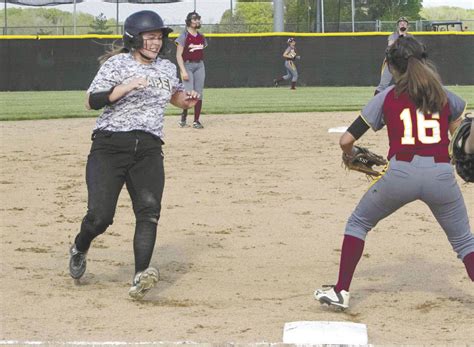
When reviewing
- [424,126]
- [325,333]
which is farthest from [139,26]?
[325,333]

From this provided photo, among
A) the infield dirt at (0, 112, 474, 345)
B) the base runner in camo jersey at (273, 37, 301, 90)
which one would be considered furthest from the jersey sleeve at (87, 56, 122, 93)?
the base runner in camo jersey at (273, 37, 301, 90)

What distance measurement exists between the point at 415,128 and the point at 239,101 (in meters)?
17.7

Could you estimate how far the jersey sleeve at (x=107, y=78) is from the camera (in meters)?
6.06

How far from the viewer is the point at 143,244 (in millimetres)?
6086

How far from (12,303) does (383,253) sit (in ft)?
9.27

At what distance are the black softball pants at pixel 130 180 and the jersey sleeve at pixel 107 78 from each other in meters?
0.28

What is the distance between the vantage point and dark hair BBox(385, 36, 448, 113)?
537cm

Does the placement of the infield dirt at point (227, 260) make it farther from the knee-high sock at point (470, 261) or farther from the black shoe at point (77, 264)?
the knee-high sock at point (470, 261)

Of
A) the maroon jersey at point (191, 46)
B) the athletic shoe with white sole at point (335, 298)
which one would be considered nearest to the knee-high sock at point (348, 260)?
the athletic shoe with white sole at point (335, 298)

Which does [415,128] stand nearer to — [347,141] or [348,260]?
[347,141]

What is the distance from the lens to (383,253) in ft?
24.5

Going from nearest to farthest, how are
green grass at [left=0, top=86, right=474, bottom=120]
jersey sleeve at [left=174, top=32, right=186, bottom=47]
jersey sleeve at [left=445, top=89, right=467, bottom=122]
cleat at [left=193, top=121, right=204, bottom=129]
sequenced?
jersey sleeve at [left=445, top=89, right=467, bottom=122] → jersey sleeve at [left=174, top=32, right=186, bottom=47] → cleat at [left=193, top=121, right=204, bottom=129] → green grass at [left=0, top=86, right=474, bottom=120]

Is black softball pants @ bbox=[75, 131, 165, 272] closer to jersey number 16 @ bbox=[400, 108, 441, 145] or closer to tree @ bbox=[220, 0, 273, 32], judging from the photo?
jersey number 16 @ bbox=[400, 108, 441, 145]

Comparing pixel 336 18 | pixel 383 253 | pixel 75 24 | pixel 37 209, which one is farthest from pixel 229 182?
pixel 336 18
